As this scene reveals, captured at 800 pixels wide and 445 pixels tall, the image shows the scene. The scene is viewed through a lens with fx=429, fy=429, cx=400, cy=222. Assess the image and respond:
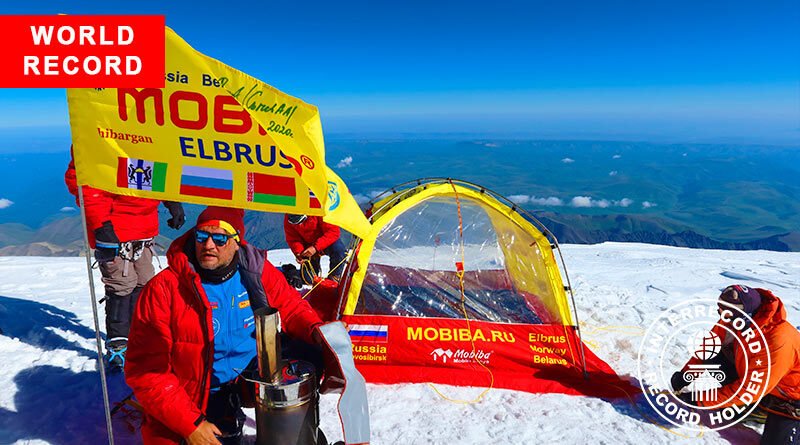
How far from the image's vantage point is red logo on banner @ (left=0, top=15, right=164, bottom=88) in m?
2.44

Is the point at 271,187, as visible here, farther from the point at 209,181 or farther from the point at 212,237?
the point at 212,237

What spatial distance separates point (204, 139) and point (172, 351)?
1466 millimetres

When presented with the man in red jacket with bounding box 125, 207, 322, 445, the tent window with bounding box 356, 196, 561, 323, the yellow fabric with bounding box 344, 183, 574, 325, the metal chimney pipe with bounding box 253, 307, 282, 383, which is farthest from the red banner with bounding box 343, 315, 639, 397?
the metal chimney pipe with bounding box 253, 307, 282, 383

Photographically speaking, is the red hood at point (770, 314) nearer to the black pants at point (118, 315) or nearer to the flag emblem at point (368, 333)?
the flag emblem at point (368, 333)

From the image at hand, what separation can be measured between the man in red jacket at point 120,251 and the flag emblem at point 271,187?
2329 millimetres

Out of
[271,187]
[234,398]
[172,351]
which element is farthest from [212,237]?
[234,398]

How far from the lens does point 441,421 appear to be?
432cm

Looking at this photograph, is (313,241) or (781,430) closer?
(781,430)

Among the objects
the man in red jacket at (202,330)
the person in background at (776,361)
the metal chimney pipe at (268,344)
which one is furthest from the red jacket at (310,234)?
the person in background at (776,361)

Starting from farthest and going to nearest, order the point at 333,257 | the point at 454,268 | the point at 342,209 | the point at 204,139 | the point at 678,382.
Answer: the point at 333,257
the point at 454,268
the point at 678,382
the point at 342,209
the point at 204,139

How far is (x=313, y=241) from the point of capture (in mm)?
7484

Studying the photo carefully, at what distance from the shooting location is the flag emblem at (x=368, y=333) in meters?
5.17

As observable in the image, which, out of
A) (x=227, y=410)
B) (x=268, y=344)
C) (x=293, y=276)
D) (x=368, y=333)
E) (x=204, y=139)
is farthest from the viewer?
(x=293, y=276)

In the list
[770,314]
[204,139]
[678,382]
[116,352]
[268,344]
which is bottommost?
[678,382]
